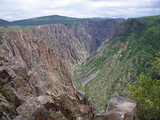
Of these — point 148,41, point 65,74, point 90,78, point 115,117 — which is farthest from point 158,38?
point 115,117

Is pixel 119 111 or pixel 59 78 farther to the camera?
pixel 59 78

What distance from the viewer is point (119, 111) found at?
16797 mm

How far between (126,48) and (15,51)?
3242 inches

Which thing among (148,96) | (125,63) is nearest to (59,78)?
(125,63)

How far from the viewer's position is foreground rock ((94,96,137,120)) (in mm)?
16086

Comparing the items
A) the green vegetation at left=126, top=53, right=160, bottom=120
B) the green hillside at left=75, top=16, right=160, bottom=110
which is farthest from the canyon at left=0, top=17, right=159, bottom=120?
the green vegetation at left=126, top=53, right=160, bottom=120

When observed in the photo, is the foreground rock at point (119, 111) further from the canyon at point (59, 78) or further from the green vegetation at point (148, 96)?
the green vegetation at point (148, 96)

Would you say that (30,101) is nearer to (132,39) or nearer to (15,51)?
(15,51)

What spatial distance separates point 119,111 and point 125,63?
280 feet

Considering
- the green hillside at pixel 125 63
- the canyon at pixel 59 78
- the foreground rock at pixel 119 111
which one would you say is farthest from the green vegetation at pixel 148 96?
the green hillside at pixel 125 63

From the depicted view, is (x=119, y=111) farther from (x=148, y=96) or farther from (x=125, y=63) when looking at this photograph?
(x=125, y=63)

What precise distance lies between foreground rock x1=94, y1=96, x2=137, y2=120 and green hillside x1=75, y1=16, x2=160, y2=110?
56.5 m

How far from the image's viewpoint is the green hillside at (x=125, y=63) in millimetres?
83938

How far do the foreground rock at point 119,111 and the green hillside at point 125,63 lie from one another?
56.5 metres
